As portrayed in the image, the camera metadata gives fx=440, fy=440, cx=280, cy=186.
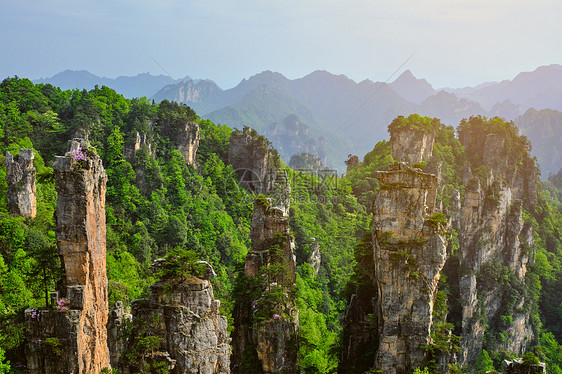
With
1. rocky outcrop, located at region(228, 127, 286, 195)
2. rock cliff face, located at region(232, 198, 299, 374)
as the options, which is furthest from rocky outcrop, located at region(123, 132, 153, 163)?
rock cliff face, located at region(232, 198, 299, 374)

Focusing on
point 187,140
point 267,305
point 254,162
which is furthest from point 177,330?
point 254,162

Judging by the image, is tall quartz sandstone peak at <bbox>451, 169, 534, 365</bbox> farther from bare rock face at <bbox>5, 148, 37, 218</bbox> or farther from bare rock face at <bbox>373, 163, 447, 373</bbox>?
bare rock face at <bbox>5, 148, 37, 218</bbox>

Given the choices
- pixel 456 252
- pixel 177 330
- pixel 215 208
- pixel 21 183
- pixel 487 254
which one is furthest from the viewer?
pixel 215 208

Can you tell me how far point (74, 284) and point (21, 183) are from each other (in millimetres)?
22473

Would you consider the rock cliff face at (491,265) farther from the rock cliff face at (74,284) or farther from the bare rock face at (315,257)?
the rock cliff face at (74,284)

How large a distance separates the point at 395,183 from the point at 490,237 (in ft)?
104

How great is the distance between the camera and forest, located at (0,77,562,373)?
39.2 meters

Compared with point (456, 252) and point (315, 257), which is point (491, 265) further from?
point (315, 257)

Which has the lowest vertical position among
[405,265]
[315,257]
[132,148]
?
[405,265]

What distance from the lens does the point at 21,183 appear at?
3519cm

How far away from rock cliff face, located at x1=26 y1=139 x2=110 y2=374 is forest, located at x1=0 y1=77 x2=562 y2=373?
13.2 meters

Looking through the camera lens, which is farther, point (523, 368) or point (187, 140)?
point (187, 140)

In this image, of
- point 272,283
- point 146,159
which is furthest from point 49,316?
point 146,159

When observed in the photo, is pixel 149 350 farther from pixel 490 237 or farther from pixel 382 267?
pixel 490 237
